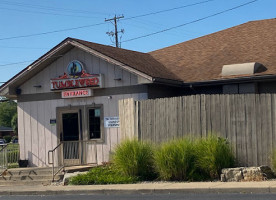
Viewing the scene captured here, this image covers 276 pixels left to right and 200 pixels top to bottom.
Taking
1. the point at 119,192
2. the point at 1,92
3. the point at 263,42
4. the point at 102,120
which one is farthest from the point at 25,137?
the point at 263,42

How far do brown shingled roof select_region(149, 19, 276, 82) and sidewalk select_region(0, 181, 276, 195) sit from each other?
5.81 meters

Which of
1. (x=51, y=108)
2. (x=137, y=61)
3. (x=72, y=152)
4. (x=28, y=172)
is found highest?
(x=137, y=61)

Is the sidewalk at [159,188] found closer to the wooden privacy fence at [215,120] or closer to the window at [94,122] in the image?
the wooden privacy fence at [215,120]

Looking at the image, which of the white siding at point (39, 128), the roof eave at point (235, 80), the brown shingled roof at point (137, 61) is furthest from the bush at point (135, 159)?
the roof eave at point (235, 80)

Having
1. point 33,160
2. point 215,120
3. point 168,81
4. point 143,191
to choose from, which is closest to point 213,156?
point 215,120

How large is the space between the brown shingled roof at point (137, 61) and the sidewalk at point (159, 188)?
198 inches

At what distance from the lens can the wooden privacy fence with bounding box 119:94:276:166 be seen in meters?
13.2

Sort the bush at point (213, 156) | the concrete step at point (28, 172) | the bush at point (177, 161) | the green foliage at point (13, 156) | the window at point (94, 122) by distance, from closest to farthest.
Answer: the bush at point (213, 156) → the bush at point (177, 161) → the concrete step at point (28, 172) → the window at point (94, 122) → the green foliage at point (13, 156)

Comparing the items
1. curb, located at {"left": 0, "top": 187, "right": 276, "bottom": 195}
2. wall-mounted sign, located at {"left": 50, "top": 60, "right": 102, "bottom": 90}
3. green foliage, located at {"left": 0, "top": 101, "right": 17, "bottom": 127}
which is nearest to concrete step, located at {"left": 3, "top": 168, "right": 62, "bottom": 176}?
curb, located at {"left": 0, "top": 187, "right": 276, "bottom": 195}

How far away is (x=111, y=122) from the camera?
1761 cm

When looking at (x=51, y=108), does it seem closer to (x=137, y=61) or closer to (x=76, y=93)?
(x=76, y=93)

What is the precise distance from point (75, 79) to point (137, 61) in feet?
8.59

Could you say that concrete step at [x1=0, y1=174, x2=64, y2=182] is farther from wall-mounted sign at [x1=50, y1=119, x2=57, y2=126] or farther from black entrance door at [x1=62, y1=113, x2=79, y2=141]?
wall-mounted sign at [x1=50, y1=119, x2=57, y2=126]

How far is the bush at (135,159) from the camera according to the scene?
14.0 m
